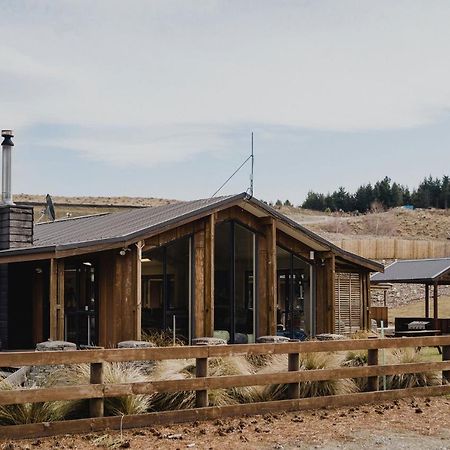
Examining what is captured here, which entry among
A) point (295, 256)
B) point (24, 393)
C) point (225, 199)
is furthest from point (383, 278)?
point (24, 393)

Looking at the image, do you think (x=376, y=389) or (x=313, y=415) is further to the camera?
(x=376, y=389)

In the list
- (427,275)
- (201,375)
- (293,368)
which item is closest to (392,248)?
(427,275)

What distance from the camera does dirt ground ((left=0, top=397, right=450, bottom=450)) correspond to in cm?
795

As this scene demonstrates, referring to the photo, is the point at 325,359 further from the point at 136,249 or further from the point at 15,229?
the point at 15,229

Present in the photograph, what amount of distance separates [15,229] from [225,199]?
14.7ft

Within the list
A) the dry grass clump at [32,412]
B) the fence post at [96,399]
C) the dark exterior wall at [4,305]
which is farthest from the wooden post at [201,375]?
the dark exterior wall at [4,305]

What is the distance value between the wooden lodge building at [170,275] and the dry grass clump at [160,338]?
24 centimetres

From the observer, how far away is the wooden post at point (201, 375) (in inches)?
358

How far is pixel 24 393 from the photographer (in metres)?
7.98

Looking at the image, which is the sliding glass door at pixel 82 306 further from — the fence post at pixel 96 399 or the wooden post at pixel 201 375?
the fence post at pixel 96 399

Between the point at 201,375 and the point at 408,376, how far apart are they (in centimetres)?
355

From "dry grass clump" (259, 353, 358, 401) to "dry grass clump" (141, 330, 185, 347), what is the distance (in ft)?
14.0

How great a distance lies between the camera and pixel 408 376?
11.2 meters

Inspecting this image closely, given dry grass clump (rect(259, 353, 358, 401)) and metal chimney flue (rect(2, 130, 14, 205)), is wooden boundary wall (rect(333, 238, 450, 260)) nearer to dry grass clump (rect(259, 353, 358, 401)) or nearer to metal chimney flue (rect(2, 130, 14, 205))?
metal chimney flue (rect(2, 130, 14, 205))
